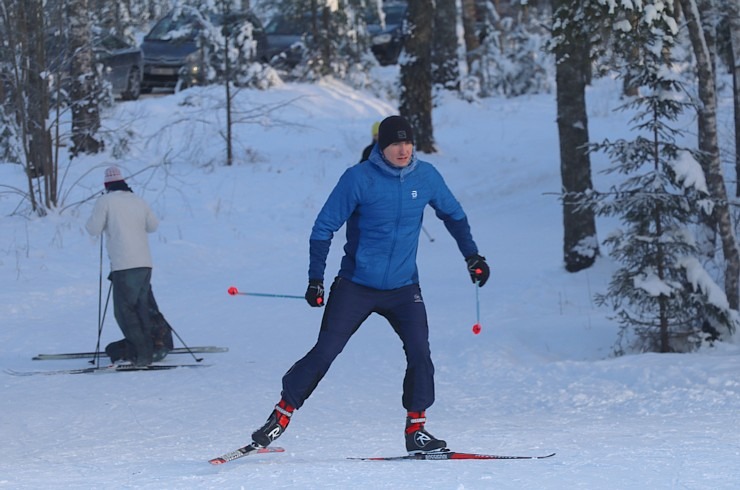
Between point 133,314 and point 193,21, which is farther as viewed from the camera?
point 193,21

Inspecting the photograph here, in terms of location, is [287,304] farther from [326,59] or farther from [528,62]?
[528,62]

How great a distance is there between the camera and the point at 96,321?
1290cm

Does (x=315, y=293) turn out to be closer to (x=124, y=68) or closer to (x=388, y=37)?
(x=124, y=68)

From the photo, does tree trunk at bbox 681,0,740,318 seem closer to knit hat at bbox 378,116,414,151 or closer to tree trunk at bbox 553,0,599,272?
tree trunk at bbox 553,0,599,272

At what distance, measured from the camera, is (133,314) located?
1012cm

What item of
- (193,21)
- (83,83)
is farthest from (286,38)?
(83,83)

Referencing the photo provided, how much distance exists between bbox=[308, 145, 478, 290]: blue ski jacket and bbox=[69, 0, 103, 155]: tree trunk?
41.6ft

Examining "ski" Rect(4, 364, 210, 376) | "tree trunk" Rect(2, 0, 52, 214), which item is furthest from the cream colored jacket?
"tree trunk" Rect(2, 0, 52, 214)

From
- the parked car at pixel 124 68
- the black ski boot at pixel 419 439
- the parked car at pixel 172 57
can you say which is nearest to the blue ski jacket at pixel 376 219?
the black ski boot at pixel 419 439

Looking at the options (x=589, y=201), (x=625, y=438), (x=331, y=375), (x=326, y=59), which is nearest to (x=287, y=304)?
(x=331, y=375)

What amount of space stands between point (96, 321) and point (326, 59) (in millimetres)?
16391

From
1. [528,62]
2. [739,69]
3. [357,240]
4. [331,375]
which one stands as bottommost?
[331,375]

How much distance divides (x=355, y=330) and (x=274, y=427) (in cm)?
71

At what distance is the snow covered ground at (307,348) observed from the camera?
20.1ft
